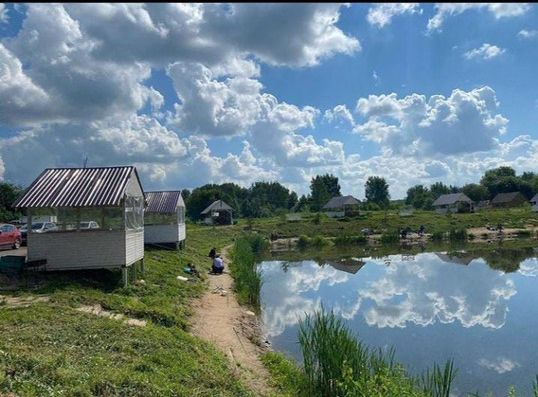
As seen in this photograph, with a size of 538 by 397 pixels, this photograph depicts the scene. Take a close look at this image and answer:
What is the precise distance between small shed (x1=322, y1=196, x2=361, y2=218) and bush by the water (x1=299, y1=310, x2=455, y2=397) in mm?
68730

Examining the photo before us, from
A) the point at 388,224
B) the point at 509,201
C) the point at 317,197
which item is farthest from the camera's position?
the point at 317,197

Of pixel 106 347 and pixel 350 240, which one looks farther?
pixel 350 240

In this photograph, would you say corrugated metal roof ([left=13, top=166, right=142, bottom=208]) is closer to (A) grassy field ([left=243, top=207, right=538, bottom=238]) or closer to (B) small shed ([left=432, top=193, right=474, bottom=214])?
(A) grassy field ([left=243, top=207, right=538, bottom=238])

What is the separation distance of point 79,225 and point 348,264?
78.8ft

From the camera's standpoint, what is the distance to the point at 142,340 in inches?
402

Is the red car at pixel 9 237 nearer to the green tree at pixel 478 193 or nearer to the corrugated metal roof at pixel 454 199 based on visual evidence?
the corrugated metal roof at pixel 454 199

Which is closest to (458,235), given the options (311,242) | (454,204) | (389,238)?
(389,238)

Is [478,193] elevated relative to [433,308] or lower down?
elevated

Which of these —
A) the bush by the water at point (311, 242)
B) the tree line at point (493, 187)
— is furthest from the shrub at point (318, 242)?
the tree line at point (493, 187)

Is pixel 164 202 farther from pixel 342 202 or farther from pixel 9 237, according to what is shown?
pixel 342 202

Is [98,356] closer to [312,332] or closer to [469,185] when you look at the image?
[312,332]

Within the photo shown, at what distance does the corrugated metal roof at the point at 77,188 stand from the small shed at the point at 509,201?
3543 inches

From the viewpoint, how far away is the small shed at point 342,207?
261ft

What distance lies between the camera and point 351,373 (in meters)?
8.23
